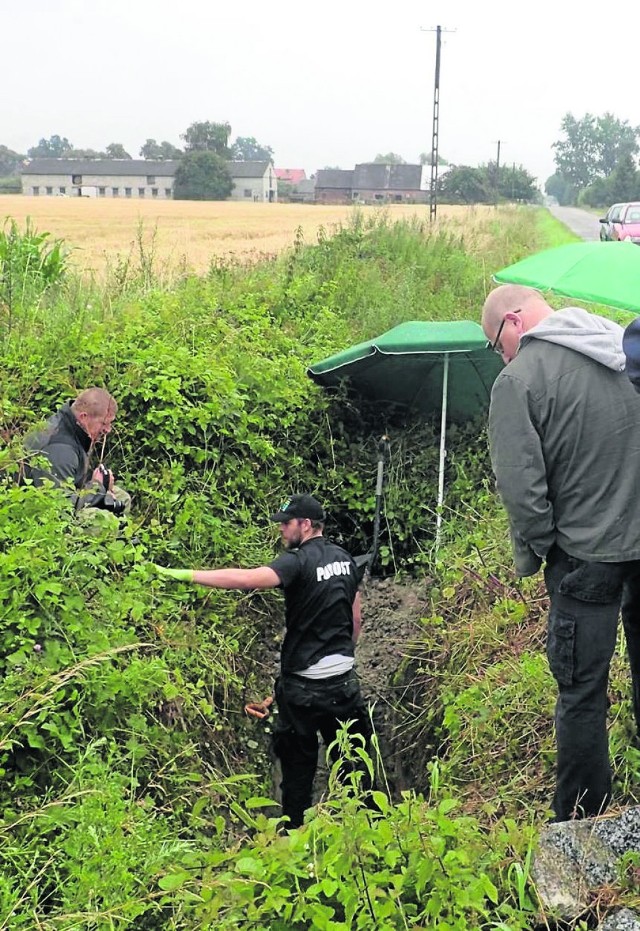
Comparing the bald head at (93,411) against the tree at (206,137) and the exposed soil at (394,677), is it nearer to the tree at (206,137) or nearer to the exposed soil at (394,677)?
the exposed soil at (394,677)

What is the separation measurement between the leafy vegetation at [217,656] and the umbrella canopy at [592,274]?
1.81 meters

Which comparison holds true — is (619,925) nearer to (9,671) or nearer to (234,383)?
(9,671)

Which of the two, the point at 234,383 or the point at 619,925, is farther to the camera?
the point at 234,383

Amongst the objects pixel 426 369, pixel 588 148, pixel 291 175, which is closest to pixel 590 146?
pixel 588 148

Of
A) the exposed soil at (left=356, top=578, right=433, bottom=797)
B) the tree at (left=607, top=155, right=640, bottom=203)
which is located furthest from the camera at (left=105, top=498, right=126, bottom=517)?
the tree at (left=607, top=155, right=640, bottom=203)

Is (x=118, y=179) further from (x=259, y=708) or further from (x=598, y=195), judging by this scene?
(x=259, y=708)

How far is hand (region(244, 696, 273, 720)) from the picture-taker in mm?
5508

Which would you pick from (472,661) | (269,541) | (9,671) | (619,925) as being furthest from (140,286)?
(619,925)

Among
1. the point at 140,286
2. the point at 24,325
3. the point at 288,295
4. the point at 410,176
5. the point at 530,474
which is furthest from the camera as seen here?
the point at 410,176

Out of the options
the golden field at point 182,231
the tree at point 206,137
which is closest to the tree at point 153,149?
the tree at point 206,137

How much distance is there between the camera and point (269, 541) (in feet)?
21.4

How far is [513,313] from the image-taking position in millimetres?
3729

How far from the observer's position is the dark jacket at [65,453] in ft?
16.7

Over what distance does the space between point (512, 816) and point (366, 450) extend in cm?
454
